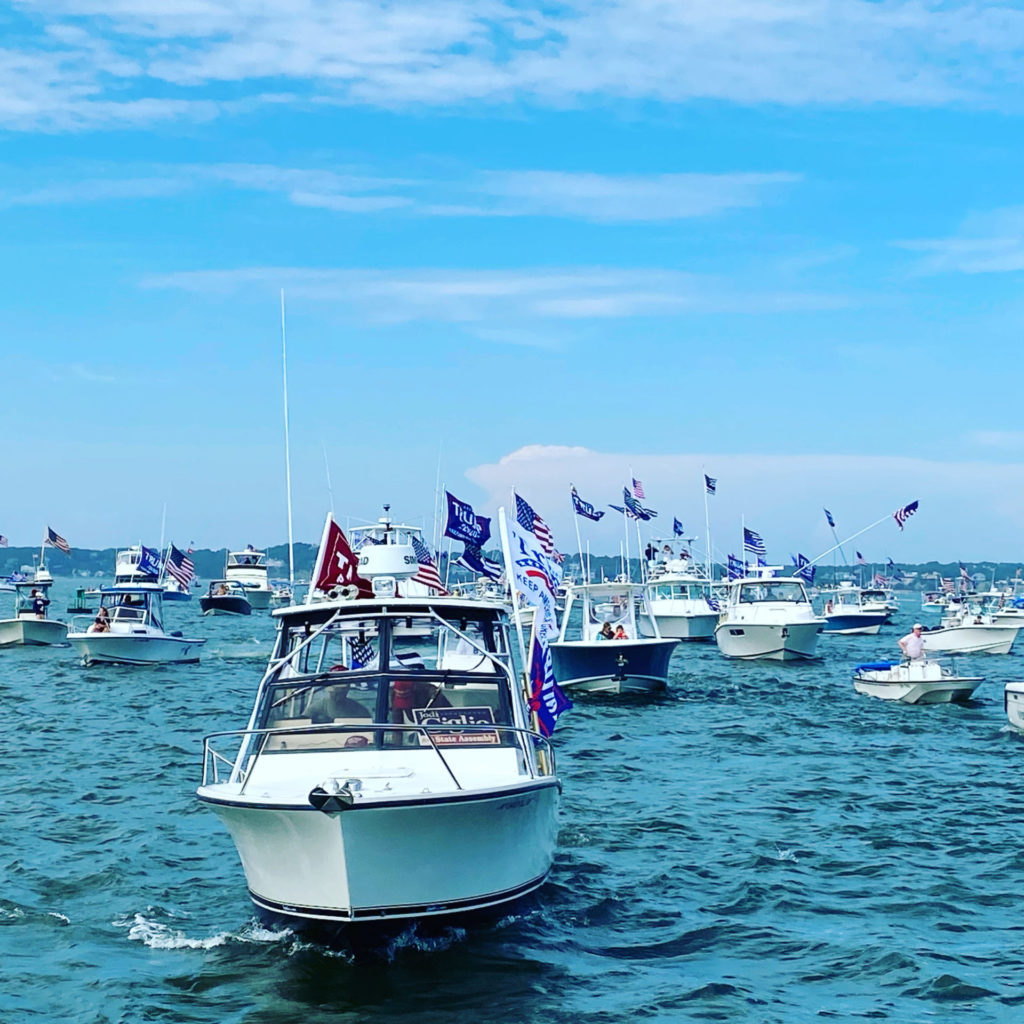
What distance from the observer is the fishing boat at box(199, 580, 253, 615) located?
96.8m

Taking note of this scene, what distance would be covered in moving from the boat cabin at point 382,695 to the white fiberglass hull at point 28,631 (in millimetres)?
40429

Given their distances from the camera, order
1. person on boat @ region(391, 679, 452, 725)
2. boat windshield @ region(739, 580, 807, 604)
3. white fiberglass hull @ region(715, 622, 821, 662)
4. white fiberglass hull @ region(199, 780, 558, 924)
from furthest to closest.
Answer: boat windshield @ region(739, 580, 807, 604) → white fiberglass hull @ region(715, 622, 821, 662) → person on boat @ region(391, 679, 452, 725) → white fiberglass hull @ region(199, 780, 558, 924)

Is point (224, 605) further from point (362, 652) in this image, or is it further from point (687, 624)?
point (362, 652)

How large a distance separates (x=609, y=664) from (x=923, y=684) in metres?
8.61

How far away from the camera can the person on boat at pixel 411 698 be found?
44.0ft

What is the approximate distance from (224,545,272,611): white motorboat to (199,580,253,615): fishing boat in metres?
8.13

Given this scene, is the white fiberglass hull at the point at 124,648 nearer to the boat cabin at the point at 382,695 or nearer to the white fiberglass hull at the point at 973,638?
the boat cabin at the point at 382,695

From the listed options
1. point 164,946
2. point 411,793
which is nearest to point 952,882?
point 411,793

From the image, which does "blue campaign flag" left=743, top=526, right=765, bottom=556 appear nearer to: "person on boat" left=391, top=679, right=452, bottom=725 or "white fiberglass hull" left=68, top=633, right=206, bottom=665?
"white fiberglass hull" left=68, top=633, right=206, bottom=665

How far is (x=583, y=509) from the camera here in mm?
47375

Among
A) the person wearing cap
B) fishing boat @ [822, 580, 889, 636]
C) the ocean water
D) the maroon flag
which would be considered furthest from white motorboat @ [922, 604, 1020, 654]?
the maroon flag

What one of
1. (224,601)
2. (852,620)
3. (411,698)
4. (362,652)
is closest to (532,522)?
(362,652)

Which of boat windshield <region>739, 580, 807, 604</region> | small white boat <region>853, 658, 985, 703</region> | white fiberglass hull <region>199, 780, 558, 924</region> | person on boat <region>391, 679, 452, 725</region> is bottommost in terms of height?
small white boat <region>853, 658, 985, 703</region>

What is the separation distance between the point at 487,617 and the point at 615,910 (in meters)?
3.80
